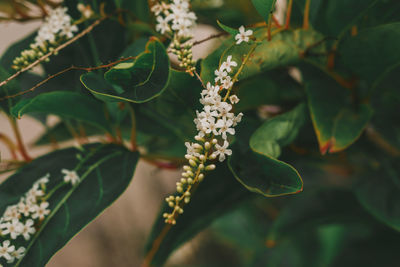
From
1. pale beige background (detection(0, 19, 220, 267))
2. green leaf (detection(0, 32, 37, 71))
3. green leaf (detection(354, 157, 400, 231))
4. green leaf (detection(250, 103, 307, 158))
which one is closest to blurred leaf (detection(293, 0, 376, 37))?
green leaf (detection(250, 103, 307, 158))

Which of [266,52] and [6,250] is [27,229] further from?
[266,52]

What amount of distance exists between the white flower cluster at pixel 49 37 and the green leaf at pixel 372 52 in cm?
29

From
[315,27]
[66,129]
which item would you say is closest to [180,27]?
[315,27]

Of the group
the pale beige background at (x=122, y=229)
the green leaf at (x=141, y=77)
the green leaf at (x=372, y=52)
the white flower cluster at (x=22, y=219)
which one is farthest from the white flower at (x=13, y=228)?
the pale beige background at (x=122, y=229)

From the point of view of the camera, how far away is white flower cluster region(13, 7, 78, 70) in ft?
1.14

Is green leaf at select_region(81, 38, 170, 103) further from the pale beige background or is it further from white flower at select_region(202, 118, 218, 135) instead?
the pale beige background

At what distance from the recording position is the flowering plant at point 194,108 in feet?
1.02

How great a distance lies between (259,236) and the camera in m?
0.91

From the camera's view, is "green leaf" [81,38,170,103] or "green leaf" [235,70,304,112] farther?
"green leaf" [235,70,304,112]

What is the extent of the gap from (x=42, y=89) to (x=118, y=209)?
0.89m

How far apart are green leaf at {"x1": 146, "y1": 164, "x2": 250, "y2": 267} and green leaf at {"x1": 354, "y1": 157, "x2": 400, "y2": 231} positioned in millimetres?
150

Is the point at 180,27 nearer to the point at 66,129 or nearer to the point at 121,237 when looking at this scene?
the point at 66,129

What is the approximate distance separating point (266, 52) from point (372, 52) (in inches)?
5.0

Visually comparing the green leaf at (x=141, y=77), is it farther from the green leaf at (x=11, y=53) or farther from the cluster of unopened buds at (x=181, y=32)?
the green leaf at (x=11, y=53)
